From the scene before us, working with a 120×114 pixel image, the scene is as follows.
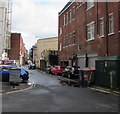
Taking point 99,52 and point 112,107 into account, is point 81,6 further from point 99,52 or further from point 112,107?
point 112,107

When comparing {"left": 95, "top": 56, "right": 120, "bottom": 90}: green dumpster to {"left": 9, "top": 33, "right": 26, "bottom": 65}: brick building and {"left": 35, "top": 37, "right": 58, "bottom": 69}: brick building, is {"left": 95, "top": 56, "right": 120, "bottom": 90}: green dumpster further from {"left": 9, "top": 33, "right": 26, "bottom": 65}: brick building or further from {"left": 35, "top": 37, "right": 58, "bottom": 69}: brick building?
{"left": 9, "top": 33, "right": 26, "bottom": 65}: brick building

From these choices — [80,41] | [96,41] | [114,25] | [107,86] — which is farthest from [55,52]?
[107,86]

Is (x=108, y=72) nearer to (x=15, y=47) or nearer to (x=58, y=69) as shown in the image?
(x=58, y=69)

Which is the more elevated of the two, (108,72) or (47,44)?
(47,44)

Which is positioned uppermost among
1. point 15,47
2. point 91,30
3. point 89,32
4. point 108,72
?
point 15,47

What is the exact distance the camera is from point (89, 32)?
882 inches

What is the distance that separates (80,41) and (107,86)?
13023 millimetres

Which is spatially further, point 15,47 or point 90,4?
point 15,47

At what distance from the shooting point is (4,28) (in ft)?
169

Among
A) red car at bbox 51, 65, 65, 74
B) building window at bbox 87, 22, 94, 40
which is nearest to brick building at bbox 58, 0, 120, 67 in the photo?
building window at bbox 87, 22, 94, 40

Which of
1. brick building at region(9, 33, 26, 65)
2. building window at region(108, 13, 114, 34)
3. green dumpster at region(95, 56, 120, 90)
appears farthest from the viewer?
brick building at region(9, 33, 26, 65)

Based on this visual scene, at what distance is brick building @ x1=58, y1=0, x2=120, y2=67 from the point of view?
16734 millimetres

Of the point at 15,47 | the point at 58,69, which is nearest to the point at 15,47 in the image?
the point at 15,47

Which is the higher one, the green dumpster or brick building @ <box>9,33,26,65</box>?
brick building @ <box>9,33,26,65</box>
